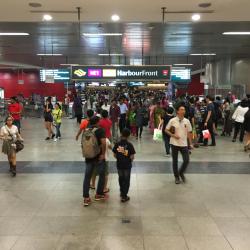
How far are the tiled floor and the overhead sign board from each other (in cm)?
497

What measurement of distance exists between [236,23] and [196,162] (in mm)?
3959

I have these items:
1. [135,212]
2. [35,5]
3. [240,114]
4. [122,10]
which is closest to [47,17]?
[35,5]

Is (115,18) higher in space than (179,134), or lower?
higher

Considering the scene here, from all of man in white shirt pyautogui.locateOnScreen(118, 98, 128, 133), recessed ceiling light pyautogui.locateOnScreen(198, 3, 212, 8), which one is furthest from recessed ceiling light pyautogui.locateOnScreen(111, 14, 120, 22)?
man in white shirt pyautogui.locateOnScreen(118, 98, 128, 133)

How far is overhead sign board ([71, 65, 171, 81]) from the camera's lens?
1432 centimetres

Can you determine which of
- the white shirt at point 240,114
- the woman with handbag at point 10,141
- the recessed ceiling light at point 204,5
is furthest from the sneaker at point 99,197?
the white shirt at point 240,114

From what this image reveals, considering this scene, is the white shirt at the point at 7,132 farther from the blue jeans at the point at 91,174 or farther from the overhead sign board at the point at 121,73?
the overhead sign board at the point at 121,73

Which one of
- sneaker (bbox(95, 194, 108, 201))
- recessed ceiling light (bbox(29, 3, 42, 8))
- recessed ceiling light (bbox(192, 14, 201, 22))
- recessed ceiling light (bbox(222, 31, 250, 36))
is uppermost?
recessed ceiling light (bbox(29, 3, 42, 8))

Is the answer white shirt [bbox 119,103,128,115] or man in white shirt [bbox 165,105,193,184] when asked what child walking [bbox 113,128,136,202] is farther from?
white shirt [bbox 119,103,128,115]

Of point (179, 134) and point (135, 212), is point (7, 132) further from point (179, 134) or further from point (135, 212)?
point (135, 212)

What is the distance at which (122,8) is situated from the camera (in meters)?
9.05

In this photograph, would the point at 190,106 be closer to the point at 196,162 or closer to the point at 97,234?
the point at 196,162

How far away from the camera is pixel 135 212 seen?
20.7ft

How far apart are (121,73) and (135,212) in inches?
349
